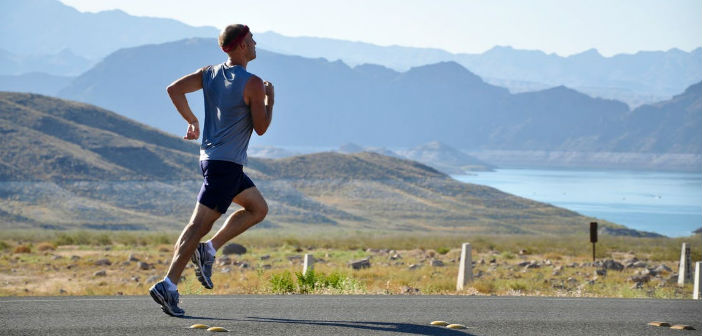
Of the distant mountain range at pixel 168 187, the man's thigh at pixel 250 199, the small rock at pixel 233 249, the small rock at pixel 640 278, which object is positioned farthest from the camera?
the distant mountain range at pixel 168 187

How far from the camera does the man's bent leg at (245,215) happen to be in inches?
287

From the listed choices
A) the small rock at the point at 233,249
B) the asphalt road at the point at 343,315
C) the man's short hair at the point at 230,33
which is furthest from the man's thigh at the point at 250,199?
the small rock at the point at 233,249

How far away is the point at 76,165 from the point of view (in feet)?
309

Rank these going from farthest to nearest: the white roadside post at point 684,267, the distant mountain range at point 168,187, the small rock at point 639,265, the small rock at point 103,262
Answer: the distant mountain range at point 168,187 → the small rock at point 639,265 → the small rock at point 103,262 → the white roadside post at point 684,267

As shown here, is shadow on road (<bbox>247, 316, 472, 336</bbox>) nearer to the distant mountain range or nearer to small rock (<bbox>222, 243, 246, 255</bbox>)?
small rock (<bbox>222, 243, 246, 255</bbox>)

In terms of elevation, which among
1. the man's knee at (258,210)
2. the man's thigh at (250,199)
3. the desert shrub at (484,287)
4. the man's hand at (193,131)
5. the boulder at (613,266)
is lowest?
the desert shrub at (484,287)

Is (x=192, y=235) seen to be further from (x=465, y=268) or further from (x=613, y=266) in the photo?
(x=613, y=266)

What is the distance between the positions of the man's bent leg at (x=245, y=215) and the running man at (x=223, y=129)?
0.12 metres

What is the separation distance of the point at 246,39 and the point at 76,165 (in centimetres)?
9088

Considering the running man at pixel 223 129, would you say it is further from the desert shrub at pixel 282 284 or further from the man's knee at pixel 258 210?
A: the desert shrub at pixel 282 284

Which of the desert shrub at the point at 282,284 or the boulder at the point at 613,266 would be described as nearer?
the desert shrub at the point at 282,284

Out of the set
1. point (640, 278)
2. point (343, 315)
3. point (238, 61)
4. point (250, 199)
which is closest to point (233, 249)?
point (640, 278)

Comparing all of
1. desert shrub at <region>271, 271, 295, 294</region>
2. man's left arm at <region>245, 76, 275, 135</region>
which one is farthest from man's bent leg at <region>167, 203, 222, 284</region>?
desert shrub at <region>271, 271, 295, 294</region>

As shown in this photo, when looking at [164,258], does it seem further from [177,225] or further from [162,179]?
[162,179]
